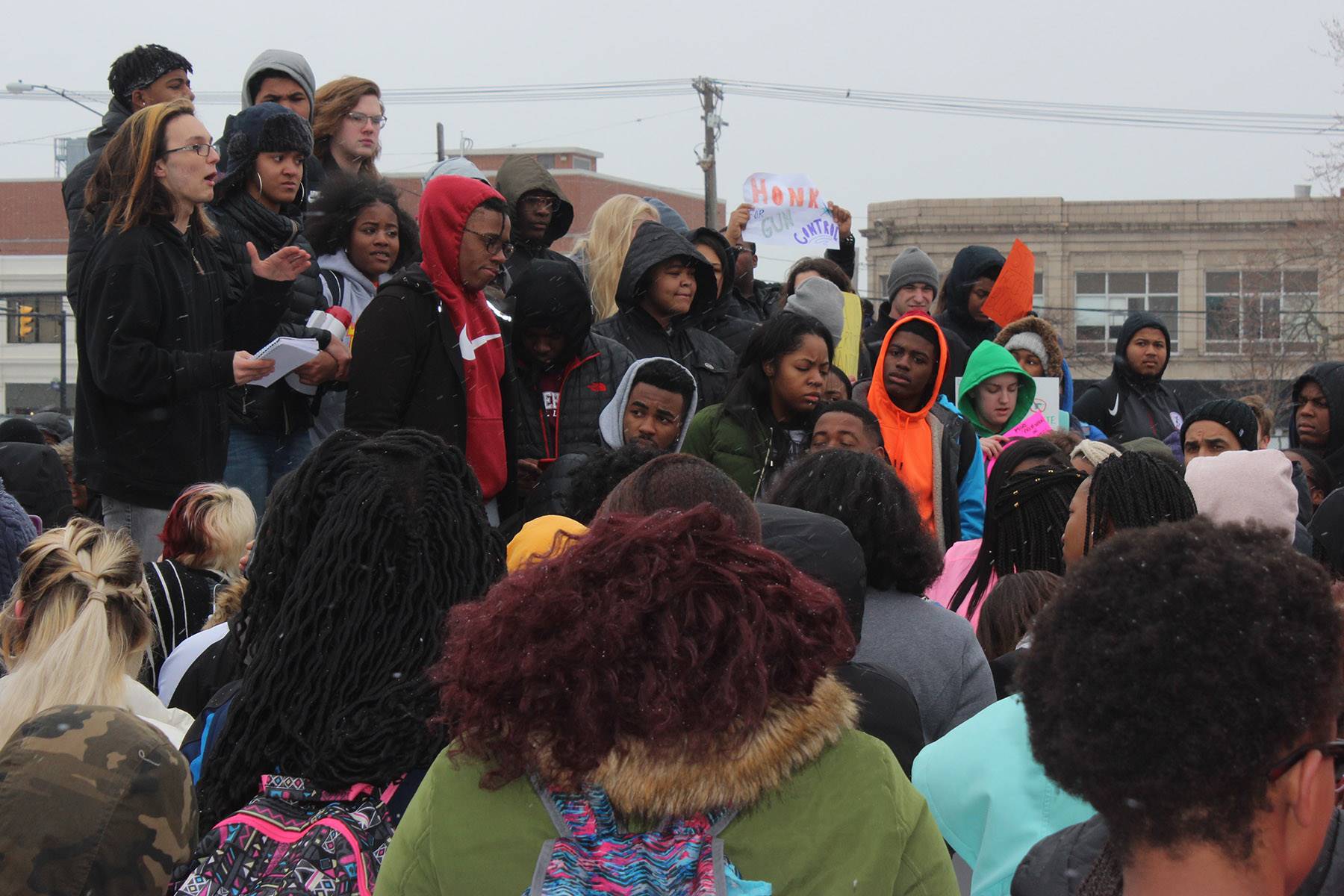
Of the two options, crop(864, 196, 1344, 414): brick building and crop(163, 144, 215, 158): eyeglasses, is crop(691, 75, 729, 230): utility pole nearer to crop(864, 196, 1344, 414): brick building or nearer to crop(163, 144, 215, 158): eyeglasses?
crop(864, 196, 1344, 414): brick building

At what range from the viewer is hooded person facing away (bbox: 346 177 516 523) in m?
5.57

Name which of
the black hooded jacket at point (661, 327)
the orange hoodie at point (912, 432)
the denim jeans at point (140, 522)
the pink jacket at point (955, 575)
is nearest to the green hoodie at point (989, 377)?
the orange hoodie at point (912, 432)

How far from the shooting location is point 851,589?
3.24 m

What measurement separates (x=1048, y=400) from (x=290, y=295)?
4.34m

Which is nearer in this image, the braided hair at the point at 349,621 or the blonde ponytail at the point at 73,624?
the braided hair at the point at 349,621

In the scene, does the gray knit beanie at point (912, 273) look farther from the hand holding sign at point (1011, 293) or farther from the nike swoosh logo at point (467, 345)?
the nike swoosh logo at point (467, 345)

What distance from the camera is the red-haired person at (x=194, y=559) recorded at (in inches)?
193

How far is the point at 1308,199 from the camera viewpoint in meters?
43.1

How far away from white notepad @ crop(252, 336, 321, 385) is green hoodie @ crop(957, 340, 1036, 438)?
373 cm

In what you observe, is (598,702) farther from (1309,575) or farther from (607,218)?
(607,218)

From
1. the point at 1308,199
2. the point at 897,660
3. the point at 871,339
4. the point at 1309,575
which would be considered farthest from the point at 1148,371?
the point at 1308,199

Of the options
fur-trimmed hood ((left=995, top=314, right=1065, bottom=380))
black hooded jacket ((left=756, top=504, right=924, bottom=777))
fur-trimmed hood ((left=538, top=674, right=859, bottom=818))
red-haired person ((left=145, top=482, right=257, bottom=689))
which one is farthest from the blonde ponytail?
fur-trimmed hood ((left=995, top=314, right=1065, bottom=380))

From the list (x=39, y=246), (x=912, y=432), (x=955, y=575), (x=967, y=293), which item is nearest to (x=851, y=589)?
(x=955, y=575)

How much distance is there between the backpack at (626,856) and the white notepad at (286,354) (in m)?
3.97
